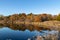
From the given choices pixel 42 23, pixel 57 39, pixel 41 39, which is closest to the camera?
pixel 41 39

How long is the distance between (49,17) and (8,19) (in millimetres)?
3282

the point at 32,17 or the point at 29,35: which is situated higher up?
the point at 32,17

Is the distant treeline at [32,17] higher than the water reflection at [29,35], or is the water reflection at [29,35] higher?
the distant treeline at [32,17]

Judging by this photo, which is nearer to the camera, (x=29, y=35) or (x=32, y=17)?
(x=29, y=35)

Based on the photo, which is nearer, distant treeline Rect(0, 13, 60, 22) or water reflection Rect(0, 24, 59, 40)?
water reflection Rect(0, 24, 59, 40)

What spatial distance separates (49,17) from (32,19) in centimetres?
138

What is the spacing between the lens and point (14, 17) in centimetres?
1075

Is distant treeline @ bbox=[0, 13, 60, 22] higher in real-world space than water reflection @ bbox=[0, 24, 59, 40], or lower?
higher

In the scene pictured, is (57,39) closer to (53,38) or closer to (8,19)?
(53,38)

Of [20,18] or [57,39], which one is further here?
[20,18]

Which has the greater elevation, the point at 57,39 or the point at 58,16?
the point at 58,16

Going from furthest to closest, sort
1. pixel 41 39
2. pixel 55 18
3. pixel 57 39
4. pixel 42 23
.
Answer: pixel 55 18 < pixel 42 23 < pixel 57 39 < pixel 41 39

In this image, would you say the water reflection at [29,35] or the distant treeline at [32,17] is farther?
the distant treeline at [32,17]

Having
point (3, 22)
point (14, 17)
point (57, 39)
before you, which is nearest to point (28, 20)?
point (14, 17)
